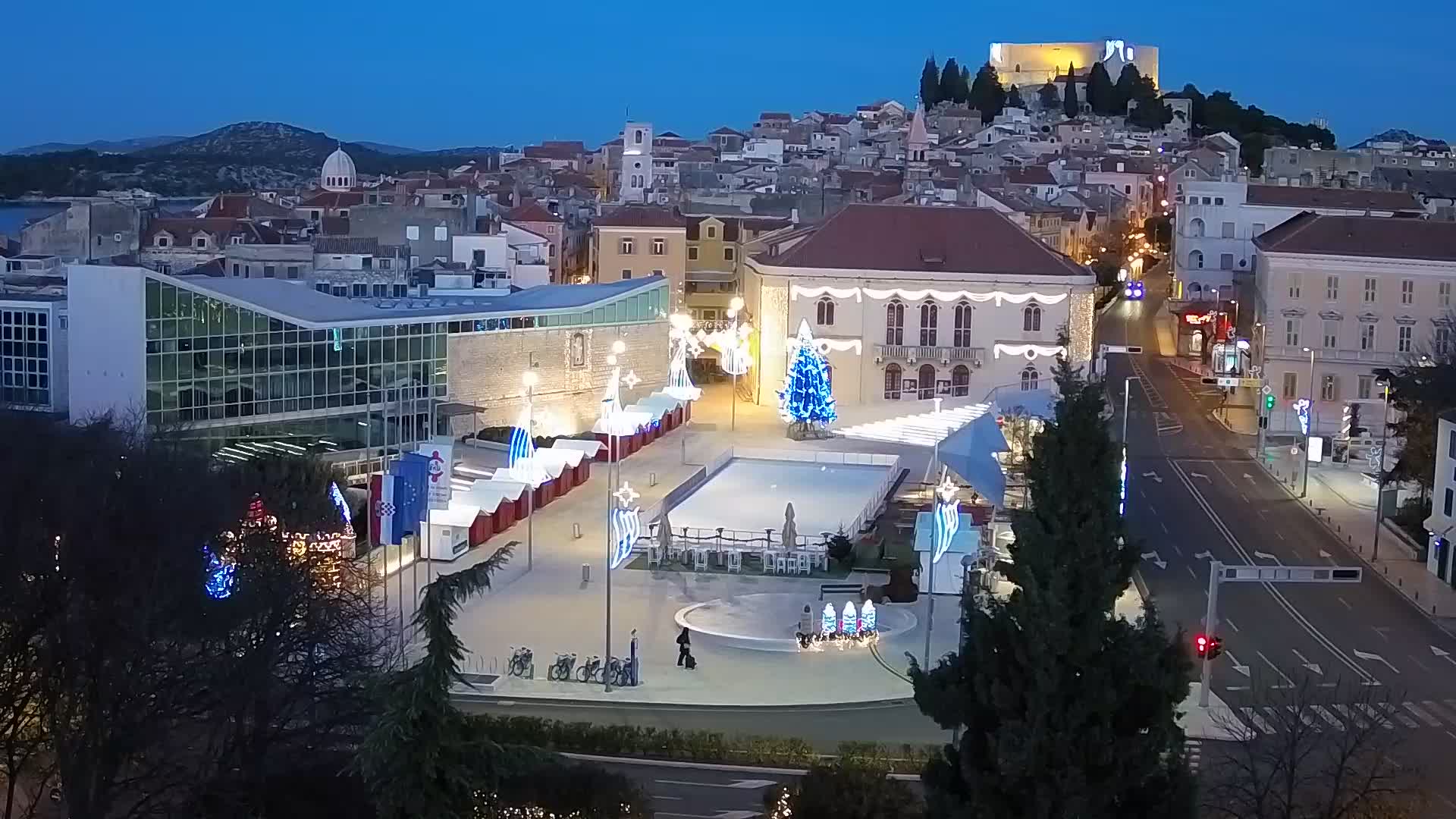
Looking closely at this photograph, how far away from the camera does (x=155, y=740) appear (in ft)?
60.6

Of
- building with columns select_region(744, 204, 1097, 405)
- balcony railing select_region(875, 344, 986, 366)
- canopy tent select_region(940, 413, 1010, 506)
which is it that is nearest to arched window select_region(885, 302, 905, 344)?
building with columns select_region(744, 204, 1097, 405)

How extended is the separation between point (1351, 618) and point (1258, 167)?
89.9 m

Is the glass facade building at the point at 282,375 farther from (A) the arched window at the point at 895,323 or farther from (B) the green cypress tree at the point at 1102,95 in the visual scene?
(B) the green cypress tree at the point at 1102,95

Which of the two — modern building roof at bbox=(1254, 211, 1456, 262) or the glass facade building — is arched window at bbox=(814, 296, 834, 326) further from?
the glass facade building

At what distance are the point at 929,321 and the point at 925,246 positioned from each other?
230 centimetres

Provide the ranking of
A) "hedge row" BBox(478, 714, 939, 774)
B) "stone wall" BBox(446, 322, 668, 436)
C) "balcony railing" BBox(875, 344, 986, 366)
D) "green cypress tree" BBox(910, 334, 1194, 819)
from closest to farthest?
1. "green cypress tree" BBox(910, 334, 1194, 819)
2. "hedge row" BBox(478, 714, 939, 774)
3. "stone wall" BBox(446, 322, 668, 436)
4. "balcony railing" BBox(875, 344, 986, 366)

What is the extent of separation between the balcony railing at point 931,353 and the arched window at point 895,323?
7.9 inches

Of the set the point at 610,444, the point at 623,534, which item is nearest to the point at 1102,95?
the point at 610,444

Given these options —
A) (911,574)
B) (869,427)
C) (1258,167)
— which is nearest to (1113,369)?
(869,427)

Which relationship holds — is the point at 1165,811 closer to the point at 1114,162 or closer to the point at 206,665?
the point at 206,665

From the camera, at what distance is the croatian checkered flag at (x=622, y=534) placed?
31.0m

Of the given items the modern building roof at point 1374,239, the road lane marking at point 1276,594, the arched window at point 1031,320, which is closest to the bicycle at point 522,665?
the road lane marking at point 1276,594

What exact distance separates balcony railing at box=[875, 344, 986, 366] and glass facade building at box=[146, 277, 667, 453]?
46.9 ft

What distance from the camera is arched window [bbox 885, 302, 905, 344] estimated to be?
51.3m
